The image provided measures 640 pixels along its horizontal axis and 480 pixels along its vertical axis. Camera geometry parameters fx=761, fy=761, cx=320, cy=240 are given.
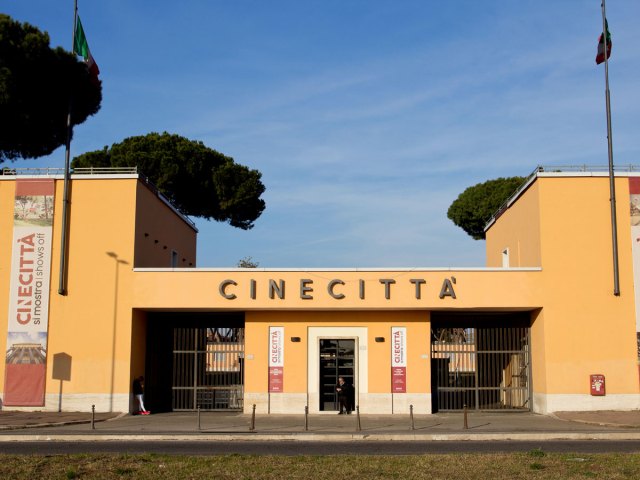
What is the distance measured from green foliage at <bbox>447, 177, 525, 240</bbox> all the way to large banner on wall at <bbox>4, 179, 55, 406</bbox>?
3417 centimetres

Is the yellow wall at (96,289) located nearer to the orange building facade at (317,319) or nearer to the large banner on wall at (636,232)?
the orange building facade at (317,319)

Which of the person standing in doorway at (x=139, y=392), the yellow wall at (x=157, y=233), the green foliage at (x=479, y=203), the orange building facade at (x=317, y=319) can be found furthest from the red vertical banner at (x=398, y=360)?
the green foliage at (x=479, y=203)

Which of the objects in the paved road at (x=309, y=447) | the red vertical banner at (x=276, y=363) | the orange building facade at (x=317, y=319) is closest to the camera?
the paved road at (x=309, y=447)

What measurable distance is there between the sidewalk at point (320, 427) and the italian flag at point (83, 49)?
495 inches

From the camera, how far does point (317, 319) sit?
2759cm

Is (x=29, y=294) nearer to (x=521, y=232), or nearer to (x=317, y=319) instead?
(x=317, y=319)

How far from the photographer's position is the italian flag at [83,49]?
27.6 metres

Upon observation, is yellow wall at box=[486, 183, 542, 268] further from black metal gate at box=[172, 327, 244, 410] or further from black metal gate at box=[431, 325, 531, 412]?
black metal gate at box=[172, 327, 244, 410]

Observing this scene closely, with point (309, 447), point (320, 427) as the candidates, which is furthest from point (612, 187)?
point (309, 447)

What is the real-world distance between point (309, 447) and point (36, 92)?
1725 cm

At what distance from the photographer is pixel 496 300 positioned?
26516 mm

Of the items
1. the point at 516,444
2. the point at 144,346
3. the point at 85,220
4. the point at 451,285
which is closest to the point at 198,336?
the point at 144,346

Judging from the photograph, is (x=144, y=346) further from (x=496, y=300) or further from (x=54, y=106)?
(x=496, y=300)

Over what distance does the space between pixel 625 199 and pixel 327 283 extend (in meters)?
10.8
